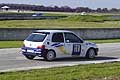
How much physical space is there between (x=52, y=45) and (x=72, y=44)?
1.40 meters

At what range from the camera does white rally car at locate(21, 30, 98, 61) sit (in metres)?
20.6

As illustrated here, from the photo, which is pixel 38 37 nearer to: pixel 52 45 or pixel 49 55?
pixel 52 45

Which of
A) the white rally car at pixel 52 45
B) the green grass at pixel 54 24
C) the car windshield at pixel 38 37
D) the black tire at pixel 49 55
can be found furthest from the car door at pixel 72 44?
the green grass at pixel 54 24

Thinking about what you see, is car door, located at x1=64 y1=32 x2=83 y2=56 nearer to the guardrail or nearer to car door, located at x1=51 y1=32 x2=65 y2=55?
car door, located at x1=51 y1=32 x2=65 y2=55

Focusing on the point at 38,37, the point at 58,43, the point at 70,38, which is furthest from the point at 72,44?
the point at 38,37

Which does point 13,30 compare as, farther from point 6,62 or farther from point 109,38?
point 6,62

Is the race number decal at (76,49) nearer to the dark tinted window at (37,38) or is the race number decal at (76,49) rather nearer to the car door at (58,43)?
the car door at (58,43)

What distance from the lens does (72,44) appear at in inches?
861

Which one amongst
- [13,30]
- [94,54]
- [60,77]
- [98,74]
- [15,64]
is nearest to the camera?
[60,77]

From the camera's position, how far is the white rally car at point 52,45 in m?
20.6

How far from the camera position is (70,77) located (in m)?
13.2

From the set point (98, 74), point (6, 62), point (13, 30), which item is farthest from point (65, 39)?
point (13, 30)

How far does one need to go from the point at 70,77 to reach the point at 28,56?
8359 millimetres

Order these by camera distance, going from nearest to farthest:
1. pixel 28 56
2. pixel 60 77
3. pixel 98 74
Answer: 1. pixel 60 77
2. pixel 98 74
3. pixel 28 56
